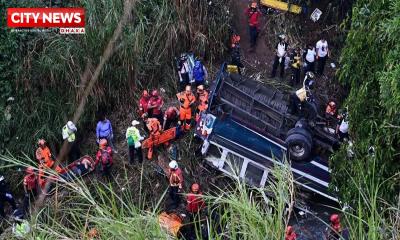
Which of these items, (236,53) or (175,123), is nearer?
(175,123)

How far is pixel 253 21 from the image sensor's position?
15148 millimetres

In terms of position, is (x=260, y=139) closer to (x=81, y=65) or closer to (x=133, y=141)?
(x=133, y=141)

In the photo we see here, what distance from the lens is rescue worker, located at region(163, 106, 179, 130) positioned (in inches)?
522

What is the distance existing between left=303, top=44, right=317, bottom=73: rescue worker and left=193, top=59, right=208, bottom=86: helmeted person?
2.51 m

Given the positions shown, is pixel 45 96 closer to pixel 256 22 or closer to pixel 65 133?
pixel 65 133

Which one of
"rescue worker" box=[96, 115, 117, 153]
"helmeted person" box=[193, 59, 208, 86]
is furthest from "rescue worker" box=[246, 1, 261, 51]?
"rescue worker" box=[96, 115, 117, 153]

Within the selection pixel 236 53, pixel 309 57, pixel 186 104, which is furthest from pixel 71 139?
pixel 309 57

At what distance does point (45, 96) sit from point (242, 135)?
5100 millimetres

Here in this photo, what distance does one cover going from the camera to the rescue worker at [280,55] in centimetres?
1447

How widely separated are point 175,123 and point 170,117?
0.33m

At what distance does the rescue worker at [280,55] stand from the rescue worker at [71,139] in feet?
16.9

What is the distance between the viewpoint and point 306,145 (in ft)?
37.4

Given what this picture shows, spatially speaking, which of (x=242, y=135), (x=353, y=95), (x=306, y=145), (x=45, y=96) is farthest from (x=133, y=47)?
(x=353, y=95)

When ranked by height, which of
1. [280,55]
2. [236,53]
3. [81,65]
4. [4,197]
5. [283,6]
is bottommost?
[4,197]
